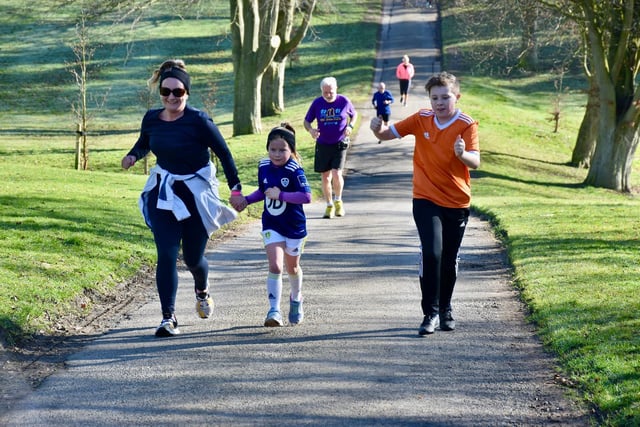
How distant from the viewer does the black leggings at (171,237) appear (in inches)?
296

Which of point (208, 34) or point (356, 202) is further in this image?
point (208, 34)

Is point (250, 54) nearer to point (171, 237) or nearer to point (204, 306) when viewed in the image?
point (204, 306)

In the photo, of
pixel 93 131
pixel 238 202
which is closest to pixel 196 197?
pixel 238 202

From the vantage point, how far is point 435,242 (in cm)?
756

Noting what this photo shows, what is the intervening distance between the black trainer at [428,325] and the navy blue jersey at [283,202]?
1245 millimetres

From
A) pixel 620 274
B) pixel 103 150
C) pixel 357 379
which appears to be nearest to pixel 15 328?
pixel 357 379

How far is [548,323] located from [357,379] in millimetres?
2221

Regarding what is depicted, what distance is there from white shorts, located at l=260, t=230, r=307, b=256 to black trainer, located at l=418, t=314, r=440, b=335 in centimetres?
118

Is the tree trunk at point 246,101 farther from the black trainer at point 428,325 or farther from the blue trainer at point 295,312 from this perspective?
the black trainer at point 428,325

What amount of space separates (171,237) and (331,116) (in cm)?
707

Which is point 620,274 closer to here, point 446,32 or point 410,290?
point 410,290

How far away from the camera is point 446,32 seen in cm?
6291

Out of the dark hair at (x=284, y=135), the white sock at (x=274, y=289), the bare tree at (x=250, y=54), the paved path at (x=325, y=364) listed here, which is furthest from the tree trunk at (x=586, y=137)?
the white sock at (x=274, y=289)

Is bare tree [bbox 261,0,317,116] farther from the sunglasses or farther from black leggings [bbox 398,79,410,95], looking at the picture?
the sunglasses
